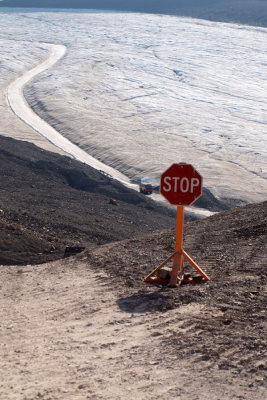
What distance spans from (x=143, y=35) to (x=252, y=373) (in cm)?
7243

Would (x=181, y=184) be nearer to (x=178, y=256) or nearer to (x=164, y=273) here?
(x=178, y=256)

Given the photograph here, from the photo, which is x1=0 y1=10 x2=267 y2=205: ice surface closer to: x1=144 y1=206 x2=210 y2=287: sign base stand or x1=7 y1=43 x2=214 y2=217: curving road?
x1=7 y1=43 x2=214 y2=217: curving road

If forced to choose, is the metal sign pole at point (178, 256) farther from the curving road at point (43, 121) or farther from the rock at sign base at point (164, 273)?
the curving road at point (43, 121)

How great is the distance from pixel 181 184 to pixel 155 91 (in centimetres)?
4490

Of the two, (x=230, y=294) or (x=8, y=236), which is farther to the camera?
(x=8, y=236)

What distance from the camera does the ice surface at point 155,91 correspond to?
3619 cm

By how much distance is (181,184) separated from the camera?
7.21 metres

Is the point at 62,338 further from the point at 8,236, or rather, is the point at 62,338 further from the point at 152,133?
the point at 152,133

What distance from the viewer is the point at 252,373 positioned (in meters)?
4.62

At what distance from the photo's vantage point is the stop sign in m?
7.16

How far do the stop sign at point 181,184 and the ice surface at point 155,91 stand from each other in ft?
76.2

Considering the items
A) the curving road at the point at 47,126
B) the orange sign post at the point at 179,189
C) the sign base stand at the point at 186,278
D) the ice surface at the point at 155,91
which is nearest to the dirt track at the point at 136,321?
the sign base stand at the point at 186,278

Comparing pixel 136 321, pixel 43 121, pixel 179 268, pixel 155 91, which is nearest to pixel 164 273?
pixel 179 268

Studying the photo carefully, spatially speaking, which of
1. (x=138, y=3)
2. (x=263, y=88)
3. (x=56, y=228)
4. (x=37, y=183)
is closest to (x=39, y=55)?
(x=263, y=88)
